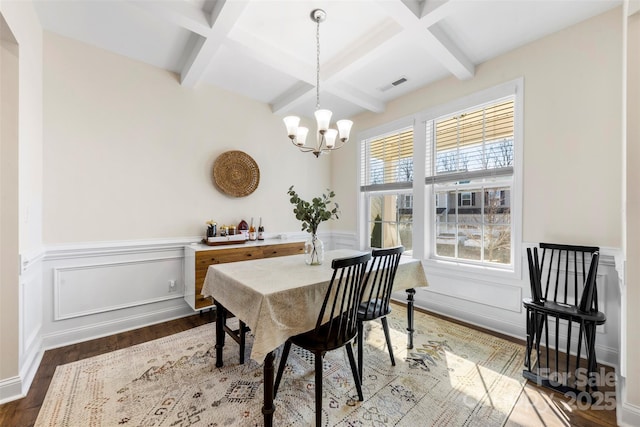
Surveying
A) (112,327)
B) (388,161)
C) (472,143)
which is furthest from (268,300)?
(388,161)

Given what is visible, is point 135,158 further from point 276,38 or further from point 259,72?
point 276,38

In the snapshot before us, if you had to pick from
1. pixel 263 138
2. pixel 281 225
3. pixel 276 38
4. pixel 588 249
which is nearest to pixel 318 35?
pixel 276 38

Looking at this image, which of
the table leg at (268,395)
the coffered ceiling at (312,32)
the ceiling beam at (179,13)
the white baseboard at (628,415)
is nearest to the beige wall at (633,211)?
the white baseboard at (628,415)

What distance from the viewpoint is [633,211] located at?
1.57 metres

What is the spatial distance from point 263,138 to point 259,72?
97cm

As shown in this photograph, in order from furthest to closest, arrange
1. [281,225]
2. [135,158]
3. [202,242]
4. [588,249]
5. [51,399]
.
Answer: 1. [281,225]
2. [202,242]
3. [135,158]
4. [588,249]
5. [51,399]

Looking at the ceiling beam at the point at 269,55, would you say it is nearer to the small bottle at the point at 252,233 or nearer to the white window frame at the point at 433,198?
the white window frame at the point at 433,198

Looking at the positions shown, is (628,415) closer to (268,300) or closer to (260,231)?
(268,300)

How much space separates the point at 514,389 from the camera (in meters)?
1.91

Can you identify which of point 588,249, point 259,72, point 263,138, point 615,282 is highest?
point 259,72

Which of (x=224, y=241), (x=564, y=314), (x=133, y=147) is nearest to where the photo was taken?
(x=564, y=314)

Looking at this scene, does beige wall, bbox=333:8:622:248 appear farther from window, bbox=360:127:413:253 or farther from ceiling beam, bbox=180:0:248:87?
ceiling beam, bbox=180:0:248:87

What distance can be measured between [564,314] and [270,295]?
2.02 m

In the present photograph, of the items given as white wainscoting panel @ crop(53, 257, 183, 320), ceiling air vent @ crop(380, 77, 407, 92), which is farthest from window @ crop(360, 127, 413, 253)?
white wainscoting panel @ crop(53, 257, 183, 320)
